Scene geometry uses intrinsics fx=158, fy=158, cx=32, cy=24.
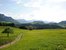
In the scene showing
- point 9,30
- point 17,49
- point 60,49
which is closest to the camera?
point 60,49

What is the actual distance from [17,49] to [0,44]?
8821mm

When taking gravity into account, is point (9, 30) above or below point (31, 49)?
above

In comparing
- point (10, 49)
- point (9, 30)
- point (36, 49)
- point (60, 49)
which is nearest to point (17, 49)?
point (10, 49)

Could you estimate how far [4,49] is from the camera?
4034cm

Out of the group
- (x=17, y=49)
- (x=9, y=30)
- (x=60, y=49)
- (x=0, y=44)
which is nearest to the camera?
(x=60, y=49)

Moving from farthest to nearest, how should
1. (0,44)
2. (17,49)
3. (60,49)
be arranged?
1. (0,44)
2. (17,49)
3. (60,49)

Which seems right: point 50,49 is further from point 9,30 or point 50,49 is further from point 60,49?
point 9,30

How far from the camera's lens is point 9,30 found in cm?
6625

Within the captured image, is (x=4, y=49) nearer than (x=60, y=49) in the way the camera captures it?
No

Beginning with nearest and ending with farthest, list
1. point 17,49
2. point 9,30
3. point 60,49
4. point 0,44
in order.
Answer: point 60,49 → point 17,49 → point 0,44 → point 9,30

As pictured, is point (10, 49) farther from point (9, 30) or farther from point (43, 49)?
point (9, 30)

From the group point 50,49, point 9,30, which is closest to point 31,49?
point 50,49

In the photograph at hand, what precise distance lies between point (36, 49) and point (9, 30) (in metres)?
28.2

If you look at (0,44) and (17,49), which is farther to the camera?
(0,44)
